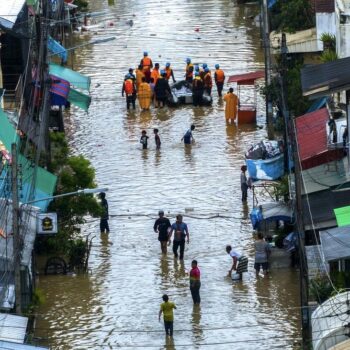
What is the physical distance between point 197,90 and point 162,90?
3.60 feet

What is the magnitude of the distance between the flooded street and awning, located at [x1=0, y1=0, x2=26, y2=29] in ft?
14.9

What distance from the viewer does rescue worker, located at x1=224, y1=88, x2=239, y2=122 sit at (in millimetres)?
52028

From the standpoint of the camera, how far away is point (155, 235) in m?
41.3

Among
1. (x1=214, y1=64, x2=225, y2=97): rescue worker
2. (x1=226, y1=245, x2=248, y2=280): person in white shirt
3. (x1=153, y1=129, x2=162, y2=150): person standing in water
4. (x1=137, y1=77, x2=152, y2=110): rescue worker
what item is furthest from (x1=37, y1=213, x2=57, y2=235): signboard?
(x1=214, y1=64, x2=225, y2=97): rescue worker

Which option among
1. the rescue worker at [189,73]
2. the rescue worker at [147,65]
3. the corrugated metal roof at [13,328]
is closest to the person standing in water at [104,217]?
the corrugated metal roof at [13,328]

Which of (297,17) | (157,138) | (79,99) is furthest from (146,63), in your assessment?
(157,138)

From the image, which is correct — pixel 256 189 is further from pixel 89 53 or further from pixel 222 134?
pixel 89 53

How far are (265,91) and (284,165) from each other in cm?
673

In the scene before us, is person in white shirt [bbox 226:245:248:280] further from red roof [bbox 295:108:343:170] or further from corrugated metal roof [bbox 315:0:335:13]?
corrugated metal roof [bbox 315:0:335:13]

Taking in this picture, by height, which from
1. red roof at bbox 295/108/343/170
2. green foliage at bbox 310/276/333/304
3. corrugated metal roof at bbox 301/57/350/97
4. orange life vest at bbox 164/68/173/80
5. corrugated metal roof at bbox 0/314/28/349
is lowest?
orange life vest at bbox 164/68/173/80

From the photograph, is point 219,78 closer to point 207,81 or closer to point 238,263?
point 207,81

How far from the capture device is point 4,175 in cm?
3822

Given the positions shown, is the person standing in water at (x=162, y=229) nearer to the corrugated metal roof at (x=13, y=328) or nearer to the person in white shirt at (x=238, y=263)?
the person in white shirt at (x=238, y=263)

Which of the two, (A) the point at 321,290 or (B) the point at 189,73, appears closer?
(A) the point at 321,290
